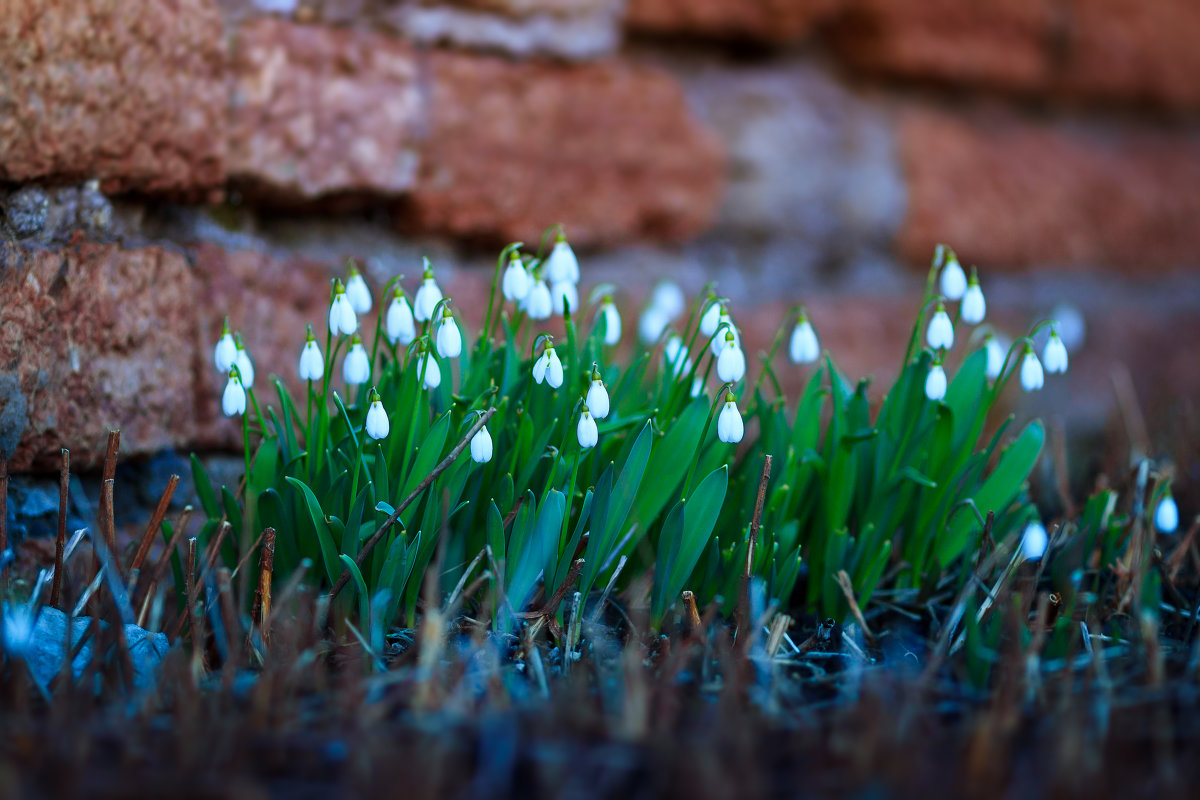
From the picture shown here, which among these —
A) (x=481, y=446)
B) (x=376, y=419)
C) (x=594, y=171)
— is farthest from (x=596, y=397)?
(x=594, y=171)

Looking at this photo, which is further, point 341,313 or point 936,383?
point 936,383

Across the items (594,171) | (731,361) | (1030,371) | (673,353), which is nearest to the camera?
(731,361)

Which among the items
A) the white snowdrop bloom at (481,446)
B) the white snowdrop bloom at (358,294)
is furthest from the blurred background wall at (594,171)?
the white snowdrop bloom at (481,446)

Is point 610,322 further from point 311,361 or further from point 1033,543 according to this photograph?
Result: point 1033,543

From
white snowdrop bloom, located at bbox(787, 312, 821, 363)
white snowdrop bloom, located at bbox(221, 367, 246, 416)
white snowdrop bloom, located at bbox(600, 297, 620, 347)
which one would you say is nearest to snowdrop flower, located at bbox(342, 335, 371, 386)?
white snowdrop bloom, located at bbox(221, 367, 246, 416)

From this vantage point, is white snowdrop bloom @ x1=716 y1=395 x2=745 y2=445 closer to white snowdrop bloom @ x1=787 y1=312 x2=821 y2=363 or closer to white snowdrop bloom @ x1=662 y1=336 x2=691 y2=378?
white snowdrop bloom @ x1=662 y1=336 x2=691 y2=378

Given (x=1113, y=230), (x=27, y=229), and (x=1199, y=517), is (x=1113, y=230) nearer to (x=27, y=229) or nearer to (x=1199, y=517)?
(x=1199, y=517)

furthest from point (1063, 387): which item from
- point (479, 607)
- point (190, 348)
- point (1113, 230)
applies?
point (190, 348)
